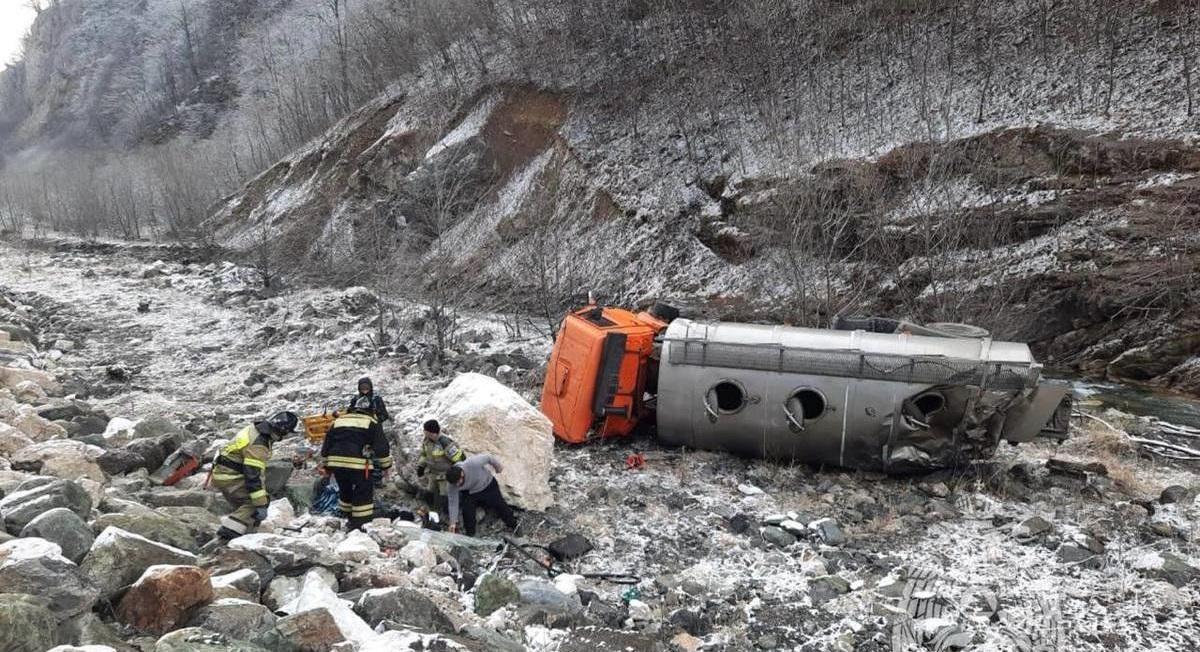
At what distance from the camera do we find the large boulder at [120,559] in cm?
415

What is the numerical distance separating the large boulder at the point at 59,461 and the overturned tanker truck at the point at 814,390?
440 cm

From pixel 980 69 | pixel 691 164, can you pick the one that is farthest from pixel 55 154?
pixel 980 69

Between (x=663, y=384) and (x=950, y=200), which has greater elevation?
(x=950, y=200)

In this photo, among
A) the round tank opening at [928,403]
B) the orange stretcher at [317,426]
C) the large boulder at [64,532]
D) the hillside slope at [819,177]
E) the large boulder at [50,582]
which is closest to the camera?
the large boulder at [50,582]

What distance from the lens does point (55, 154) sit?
66875 millimetres

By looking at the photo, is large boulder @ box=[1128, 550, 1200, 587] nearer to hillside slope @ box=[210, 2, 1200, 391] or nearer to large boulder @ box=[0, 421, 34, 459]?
hillside slope @ box=[210, 2, 1200, 391]

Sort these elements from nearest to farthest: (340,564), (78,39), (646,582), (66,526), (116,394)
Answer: (66,526) → (340,564) → (646,582) → (116,394) → (78,39)

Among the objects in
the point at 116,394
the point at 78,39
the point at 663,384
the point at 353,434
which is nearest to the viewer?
the point at 353,434

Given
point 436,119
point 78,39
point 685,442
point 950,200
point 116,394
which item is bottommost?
point 116,394

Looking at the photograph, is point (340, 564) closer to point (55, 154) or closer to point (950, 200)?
point (950, 200)

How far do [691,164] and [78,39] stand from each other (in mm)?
77268

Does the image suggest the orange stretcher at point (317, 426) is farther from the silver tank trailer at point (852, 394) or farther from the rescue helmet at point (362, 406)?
the silver tank trailer at point (852, 394)

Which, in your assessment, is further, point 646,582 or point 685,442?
point 685,442

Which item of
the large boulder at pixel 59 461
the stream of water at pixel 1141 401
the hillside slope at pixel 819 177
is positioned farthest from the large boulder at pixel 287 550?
the stream of water at pixel 1141 401
